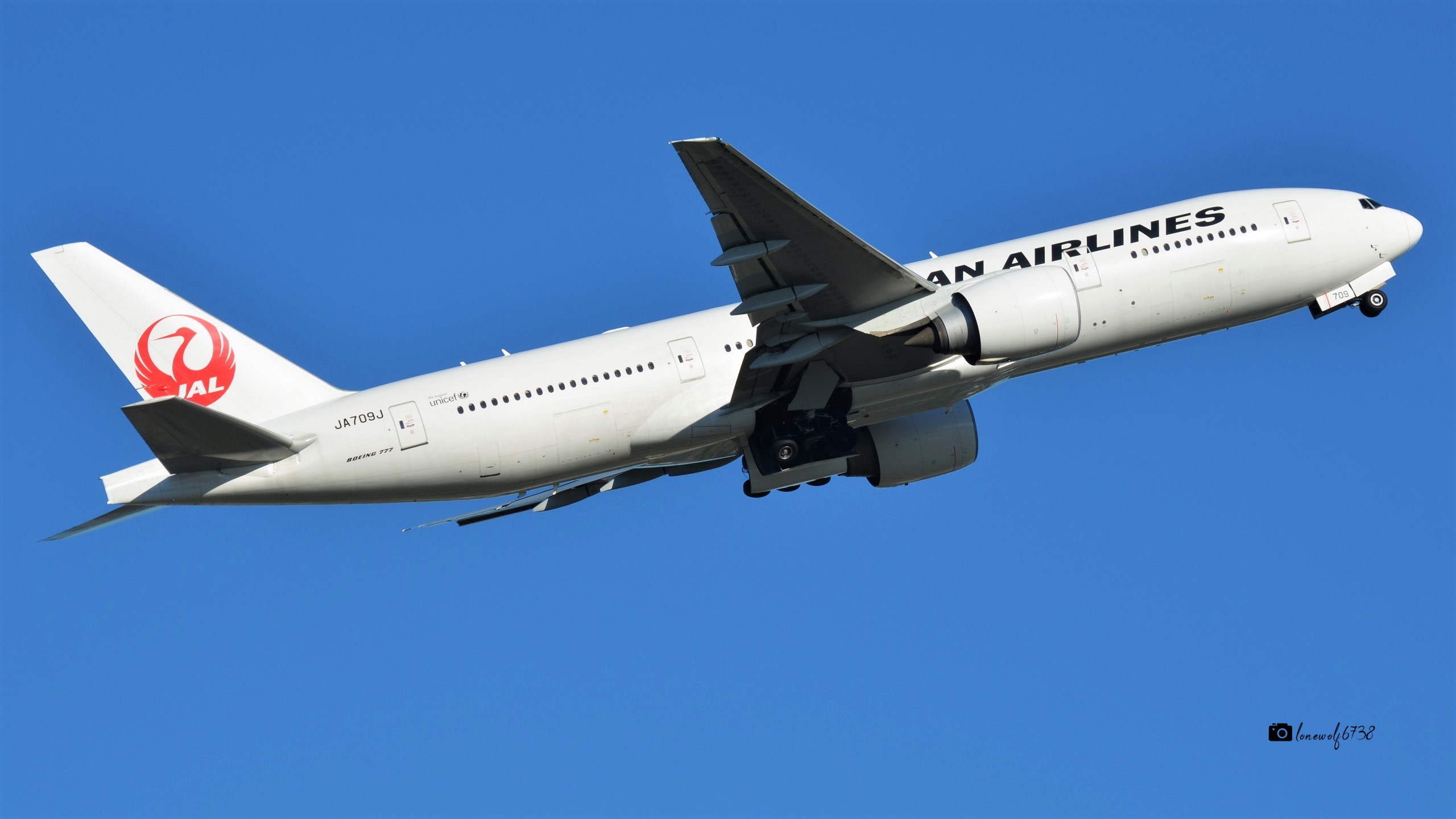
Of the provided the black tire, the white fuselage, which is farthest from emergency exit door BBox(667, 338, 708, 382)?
the black tire

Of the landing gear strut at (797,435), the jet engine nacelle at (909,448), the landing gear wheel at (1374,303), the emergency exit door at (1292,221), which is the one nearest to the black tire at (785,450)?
the landing gear strut at (797,435)

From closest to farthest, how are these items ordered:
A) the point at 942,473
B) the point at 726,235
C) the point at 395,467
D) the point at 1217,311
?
the point at 726,235, the point at 395,467, the point at 1217,311, the point at 942,473

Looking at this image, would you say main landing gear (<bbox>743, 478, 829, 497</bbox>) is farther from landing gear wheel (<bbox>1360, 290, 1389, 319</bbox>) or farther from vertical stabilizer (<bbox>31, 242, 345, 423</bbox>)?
landing gear wheel (<bbox>1360, 290, 1389, 319</bbox>)

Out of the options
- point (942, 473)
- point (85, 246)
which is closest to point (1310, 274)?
point (942, 473)

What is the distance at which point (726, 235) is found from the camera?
25.6m

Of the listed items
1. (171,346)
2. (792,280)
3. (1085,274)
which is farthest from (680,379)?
(171,346)

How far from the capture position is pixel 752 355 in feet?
93.6

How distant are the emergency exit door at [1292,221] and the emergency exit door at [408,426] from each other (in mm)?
19631

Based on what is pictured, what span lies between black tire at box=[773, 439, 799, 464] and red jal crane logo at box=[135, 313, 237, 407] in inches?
469

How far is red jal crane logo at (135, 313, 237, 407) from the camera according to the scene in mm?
28797

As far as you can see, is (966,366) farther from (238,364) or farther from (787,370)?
(238,364)

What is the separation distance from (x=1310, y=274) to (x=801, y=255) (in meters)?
12.6

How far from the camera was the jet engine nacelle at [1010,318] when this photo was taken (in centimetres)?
2711

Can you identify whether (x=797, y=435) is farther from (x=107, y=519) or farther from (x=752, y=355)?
(x=107, y=519)
